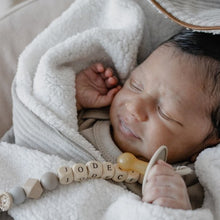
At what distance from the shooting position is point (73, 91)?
1.05m

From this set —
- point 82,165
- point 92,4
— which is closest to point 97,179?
point 82,165

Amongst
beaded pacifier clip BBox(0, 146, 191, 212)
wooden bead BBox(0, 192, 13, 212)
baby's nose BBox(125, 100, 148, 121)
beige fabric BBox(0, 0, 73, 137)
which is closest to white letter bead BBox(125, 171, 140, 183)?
beaded pacifier clip BBox(0, 146, 191, 212)

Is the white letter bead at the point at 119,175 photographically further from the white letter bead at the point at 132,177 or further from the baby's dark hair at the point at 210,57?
the baby's dark hair at the point at 210,57

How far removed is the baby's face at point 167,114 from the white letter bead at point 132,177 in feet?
0.25

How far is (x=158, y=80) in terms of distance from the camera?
101cm

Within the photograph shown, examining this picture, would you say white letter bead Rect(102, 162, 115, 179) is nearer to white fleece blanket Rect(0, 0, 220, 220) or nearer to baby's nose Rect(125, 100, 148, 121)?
white fleece blanket Rect(0, 0, 220, 220)

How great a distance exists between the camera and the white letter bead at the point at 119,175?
0.91 meters

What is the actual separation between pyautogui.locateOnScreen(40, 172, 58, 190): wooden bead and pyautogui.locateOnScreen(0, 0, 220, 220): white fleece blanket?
0.07 feet

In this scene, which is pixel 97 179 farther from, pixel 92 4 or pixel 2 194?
pixel 92 4

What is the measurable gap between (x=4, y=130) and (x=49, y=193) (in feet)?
1.11

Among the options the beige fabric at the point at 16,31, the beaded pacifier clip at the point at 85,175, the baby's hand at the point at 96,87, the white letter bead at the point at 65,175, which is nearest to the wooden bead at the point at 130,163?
the beaded pacifier clip at the point at 85,175

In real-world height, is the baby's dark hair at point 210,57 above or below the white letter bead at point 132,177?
above

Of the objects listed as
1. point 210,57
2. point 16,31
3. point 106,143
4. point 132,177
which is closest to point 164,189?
point 132,177

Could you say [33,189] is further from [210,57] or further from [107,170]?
[210,57]
